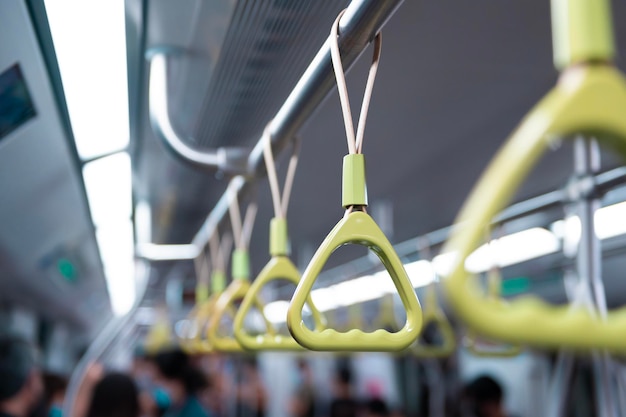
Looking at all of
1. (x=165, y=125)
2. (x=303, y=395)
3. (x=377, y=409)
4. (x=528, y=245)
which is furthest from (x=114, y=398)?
(x=303, y=395)

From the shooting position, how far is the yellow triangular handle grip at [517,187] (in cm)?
39

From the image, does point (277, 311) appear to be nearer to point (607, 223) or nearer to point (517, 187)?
point (607, 223)

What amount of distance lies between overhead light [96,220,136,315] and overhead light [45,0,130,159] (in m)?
0.96

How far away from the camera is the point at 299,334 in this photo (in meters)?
0.70

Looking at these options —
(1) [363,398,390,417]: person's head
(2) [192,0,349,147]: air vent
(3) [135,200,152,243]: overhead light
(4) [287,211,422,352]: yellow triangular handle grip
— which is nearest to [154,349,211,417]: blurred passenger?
(3) [135,200,152,243]: overhead light

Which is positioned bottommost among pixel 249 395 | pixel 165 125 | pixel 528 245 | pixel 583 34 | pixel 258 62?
pixel 583 34

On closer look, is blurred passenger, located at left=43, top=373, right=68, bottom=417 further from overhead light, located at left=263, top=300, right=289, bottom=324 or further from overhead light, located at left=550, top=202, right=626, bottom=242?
overhead light, located at left=263, top=300, right=289, bottom=324

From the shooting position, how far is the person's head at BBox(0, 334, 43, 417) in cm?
249

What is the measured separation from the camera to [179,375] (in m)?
3.26

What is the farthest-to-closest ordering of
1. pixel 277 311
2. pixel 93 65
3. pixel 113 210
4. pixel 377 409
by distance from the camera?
pixel 277 311 → pixel 377 409 → pixel 113 210 → pixel 93 65

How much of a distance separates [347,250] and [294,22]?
11.1 ft

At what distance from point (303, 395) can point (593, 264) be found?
199 inches

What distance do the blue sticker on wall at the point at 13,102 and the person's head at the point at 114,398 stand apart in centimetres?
86

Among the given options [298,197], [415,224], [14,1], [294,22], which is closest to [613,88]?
[294,22]
